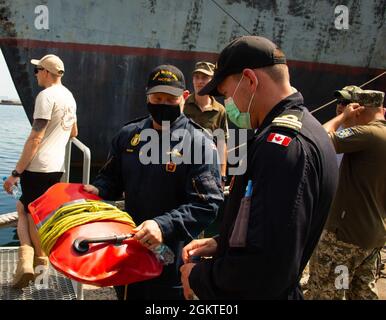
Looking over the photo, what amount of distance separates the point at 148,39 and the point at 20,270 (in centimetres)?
873

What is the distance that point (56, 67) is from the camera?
159 inches

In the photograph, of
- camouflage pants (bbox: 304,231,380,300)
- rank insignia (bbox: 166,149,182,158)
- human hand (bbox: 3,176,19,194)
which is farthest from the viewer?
human hand (bbox: 3,176,19,194)

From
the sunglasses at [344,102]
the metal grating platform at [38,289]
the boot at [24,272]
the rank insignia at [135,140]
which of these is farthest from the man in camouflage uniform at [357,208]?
the boot at [24,272]

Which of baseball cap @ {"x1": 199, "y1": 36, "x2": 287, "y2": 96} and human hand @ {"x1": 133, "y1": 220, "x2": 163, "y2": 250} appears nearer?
baseball cap @ {"x1": 199, "y1": 36, "x2": 287, "y2": 96}

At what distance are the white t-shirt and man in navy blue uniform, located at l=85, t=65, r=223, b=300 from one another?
1.46 m

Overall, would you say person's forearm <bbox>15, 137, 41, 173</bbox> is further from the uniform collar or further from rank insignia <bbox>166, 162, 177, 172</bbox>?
the uniform collar

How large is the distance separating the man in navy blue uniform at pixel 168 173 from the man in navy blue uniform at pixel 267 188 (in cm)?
72

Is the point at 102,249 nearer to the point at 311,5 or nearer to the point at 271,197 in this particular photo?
the point at 271,197

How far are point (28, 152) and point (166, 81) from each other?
1.86 metres

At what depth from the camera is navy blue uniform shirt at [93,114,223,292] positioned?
2457 millimetres

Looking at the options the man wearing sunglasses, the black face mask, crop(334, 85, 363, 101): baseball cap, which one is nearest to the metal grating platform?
the black face mask

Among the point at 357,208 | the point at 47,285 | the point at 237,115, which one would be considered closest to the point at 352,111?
the point at 357,208

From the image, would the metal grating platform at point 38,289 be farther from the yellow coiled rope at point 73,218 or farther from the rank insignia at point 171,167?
the rank insignia at point 171,167

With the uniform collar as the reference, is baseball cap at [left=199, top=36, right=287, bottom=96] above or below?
above
